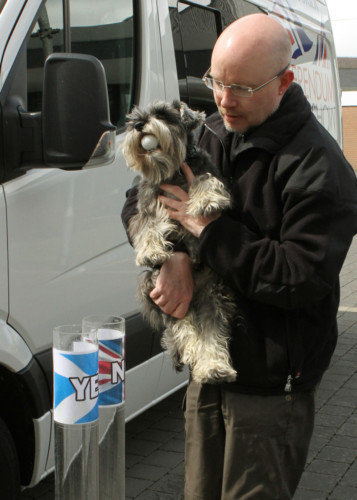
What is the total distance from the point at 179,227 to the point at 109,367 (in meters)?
0.59

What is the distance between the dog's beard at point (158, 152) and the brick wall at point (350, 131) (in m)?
31.0

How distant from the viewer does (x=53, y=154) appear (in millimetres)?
2803

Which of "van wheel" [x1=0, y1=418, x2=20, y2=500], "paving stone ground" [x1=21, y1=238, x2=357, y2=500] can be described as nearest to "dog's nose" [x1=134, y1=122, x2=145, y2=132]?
"van wheel" [x1=0, y1=418, x2=20, y2=500]

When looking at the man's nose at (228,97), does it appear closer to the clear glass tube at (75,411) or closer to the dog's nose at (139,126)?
the dog's nose at (139,126)

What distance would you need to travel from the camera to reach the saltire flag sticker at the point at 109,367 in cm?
238

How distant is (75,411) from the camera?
2209mm

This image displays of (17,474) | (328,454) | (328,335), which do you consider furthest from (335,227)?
(328,454)

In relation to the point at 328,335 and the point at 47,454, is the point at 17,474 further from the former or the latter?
the point at 328,335

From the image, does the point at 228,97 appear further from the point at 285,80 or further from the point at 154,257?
the point at 154,257

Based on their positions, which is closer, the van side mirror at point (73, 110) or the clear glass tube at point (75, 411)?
the clear glass tube at point (75, 411)

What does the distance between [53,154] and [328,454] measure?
8.91ft

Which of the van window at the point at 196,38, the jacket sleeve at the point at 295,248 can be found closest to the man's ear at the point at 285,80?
the jacket sleeve at the point at 295,248

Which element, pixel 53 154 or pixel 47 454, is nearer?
pixel 53 154

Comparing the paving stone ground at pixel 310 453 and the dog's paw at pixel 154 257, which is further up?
the dog's paw at pixel 154 257
